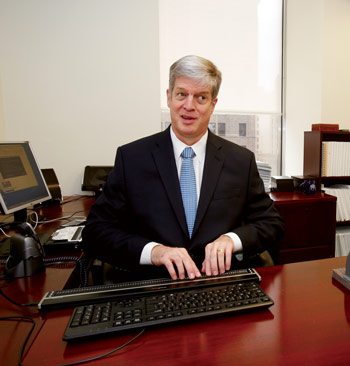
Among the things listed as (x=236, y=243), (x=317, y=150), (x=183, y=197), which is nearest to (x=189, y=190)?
(x=183, y=197)

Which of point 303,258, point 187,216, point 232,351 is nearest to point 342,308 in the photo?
point 232,351

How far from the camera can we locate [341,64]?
117 inches

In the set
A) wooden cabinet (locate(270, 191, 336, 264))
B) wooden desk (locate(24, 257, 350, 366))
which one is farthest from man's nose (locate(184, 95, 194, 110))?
wooden cabinet (locate(270, 191, 336, 264))

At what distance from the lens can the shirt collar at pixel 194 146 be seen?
4.73ft

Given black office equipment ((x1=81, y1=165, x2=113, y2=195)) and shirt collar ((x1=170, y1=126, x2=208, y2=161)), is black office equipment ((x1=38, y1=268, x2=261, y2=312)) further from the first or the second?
black office equipment ((x1=81, y1=165, x2=113, y2=195))

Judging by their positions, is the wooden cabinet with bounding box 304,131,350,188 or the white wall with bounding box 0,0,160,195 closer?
the white wall with bounding box 0,0,160,195

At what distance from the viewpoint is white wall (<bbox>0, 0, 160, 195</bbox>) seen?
255cm

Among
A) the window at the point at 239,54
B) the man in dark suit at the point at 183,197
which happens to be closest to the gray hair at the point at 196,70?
the man in dark suit at the point at 183,197

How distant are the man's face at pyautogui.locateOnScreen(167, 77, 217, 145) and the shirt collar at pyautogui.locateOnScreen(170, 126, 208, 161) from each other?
4 cm

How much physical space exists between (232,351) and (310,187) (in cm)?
221

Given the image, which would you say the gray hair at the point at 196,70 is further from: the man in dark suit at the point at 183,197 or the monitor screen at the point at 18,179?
the monitor screen at the point at 18,179

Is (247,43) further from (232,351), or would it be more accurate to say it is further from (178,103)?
(232,351)

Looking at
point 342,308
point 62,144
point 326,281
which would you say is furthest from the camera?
point 62,144

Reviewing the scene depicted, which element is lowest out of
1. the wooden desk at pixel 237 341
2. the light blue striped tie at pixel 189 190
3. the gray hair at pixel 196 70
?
the wooden desk at pixel 237 341
